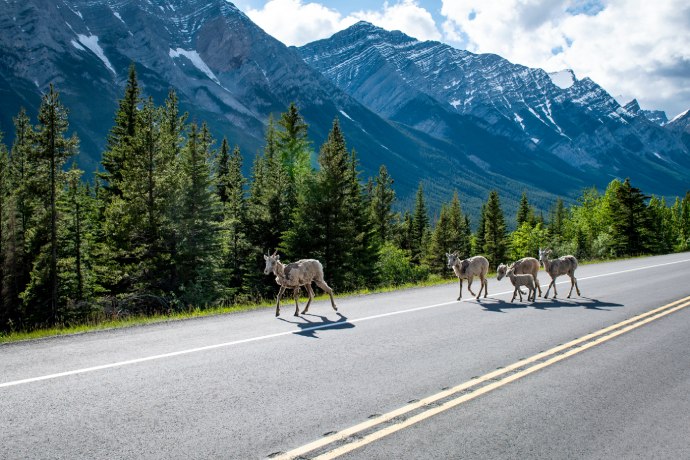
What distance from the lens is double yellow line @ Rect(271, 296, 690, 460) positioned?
4.82 metres

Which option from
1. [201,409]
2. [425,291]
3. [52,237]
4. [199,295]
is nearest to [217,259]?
[199,295]

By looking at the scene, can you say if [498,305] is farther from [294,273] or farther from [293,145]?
[293,145]

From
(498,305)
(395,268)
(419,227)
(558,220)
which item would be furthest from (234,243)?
(558,220)

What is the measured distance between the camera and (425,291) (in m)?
17.7

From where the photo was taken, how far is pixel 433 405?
5.97m

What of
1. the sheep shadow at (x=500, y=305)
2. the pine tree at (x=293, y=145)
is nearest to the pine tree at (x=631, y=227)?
the pine tree at (x=293, y=145)

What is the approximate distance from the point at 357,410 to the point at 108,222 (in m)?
26.0

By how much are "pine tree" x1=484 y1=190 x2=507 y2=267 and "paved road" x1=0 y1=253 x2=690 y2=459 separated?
53881 mm

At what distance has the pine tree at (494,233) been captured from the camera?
63.8m

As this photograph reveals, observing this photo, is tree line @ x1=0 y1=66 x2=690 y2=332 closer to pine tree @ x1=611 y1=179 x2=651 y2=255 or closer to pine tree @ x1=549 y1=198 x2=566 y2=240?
pine tree @ x1=611 y1=179 x2=651 y2=255

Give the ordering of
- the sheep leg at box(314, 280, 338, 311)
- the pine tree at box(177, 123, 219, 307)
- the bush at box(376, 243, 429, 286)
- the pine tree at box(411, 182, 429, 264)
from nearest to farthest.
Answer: the sheep leg at box(314, 280, 338, 311)
the pine tree at box(177, 123, 219, 307)
the bush at box(376, 243, 429, 286)
the pine tree at box(411, 182, 429, 264)

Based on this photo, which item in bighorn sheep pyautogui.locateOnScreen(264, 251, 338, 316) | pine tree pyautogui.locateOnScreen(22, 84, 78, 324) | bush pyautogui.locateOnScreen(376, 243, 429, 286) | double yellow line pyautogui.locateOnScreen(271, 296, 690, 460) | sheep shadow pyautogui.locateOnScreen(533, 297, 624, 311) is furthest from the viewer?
bush pyautogui.locateOnScreen(376, 243, 429, 286)

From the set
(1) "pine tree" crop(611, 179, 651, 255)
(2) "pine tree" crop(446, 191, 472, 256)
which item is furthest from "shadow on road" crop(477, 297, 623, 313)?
(2) "pine tree" crop(446, 191, 472, 256)

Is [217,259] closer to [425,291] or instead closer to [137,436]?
[425,291]
